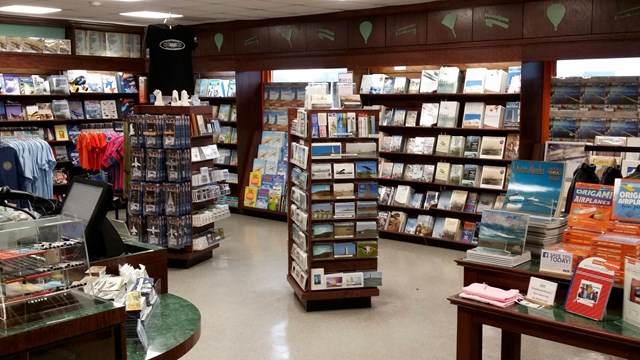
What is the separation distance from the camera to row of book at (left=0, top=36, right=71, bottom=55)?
9555 mm

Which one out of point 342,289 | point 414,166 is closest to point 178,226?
point 342,289

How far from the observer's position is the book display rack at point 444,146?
7980 millimetres

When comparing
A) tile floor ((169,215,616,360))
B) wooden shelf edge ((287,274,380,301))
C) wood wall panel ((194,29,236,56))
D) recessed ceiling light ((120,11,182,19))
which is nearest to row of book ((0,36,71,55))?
recessed ceiling light ((120,11,182,19))

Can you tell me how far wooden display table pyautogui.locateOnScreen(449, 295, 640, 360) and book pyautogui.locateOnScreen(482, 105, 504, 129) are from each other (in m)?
4.77

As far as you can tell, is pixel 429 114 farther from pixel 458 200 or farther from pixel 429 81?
pixel 458 200

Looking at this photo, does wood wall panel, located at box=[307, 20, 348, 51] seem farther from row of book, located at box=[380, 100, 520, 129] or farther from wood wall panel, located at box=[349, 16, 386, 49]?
row of book, located at box=[380, 100, 520, 129]

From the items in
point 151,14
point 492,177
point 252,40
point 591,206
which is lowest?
point 492,177

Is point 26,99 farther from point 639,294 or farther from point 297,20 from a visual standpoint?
point 639,294

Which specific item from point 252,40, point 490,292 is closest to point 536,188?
point 490,292

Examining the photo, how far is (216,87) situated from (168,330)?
873 cm

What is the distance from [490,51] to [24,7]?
626cm

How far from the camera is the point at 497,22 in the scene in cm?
750

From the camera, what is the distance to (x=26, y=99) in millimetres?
10086

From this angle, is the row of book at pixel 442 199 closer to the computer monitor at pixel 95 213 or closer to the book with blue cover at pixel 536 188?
the book with blue cover at pixel 536 188
